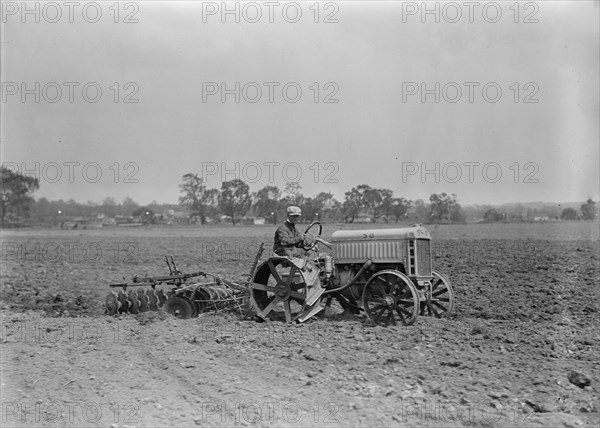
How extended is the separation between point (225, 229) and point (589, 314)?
114ft

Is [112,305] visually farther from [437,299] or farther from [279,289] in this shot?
[437,299]

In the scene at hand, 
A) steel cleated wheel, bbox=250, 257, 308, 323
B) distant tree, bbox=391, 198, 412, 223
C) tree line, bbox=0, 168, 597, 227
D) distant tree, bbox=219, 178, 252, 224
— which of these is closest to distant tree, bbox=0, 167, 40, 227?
tree line, bbox=0, 168, 597, 227

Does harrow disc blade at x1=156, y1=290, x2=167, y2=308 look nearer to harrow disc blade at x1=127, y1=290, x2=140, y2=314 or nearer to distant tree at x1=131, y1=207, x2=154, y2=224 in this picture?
harrow disc blade at x1=127, y1=290, x2=140, y2=314

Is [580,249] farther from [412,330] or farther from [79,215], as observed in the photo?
[79,215]

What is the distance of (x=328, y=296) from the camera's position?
398 inches

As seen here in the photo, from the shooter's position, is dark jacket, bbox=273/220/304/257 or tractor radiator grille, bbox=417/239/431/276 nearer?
tractor radiator grille, bbox=417/239/431/276

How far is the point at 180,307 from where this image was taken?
11.0m

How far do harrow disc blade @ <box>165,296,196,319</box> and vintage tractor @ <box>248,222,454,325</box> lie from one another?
1.29 metres

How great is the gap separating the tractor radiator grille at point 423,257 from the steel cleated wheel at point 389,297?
1.47 feet

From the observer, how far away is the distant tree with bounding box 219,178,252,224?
90.9 ft

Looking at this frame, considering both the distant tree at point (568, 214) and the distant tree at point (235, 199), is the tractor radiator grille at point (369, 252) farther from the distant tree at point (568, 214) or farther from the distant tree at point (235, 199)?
the distant tree at point (568, 214)

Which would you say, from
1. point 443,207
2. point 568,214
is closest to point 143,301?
point 443,207

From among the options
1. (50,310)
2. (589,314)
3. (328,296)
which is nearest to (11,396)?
(328,296)

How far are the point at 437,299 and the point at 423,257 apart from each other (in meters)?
0.91
